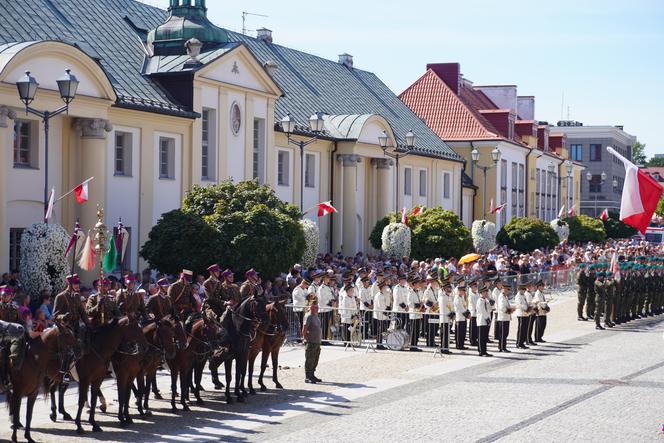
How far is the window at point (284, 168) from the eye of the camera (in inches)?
1572

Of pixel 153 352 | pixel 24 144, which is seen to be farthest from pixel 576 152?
pixel 153 352

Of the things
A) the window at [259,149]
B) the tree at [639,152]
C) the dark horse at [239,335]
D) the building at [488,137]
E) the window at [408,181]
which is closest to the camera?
the dark horse at [239,335]

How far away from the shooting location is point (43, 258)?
23672 millimetres

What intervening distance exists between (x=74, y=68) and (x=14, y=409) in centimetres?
1531

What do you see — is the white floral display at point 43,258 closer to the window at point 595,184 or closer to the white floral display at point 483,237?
the white floral display at point 483,237

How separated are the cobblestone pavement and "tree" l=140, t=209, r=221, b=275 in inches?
139

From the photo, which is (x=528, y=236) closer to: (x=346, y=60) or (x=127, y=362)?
(x=346, y=60)

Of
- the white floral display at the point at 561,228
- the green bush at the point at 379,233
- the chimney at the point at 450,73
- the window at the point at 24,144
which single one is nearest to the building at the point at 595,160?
the chimney at the point at 450,73

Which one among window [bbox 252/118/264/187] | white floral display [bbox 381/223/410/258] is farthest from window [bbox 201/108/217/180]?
white floral display [bbox 381/223/410/258]

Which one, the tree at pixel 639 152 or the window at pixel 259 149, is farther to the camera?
the tree at pixel 639 152

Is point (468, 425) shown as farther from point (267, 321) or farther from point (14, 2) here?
point (14, 2)

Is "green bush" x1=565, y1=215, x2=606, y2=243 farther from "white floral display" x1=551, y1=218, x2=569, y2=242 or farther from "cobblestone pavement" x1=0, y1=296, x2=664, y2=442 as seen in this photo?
"cobblestone pavement" x1=0, y1=296, x2=664, y2=442

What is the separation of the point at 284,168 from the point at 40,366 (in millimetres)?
26508

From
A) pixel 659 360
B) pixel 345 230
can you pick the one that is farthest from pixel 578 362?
pixel 345 230
